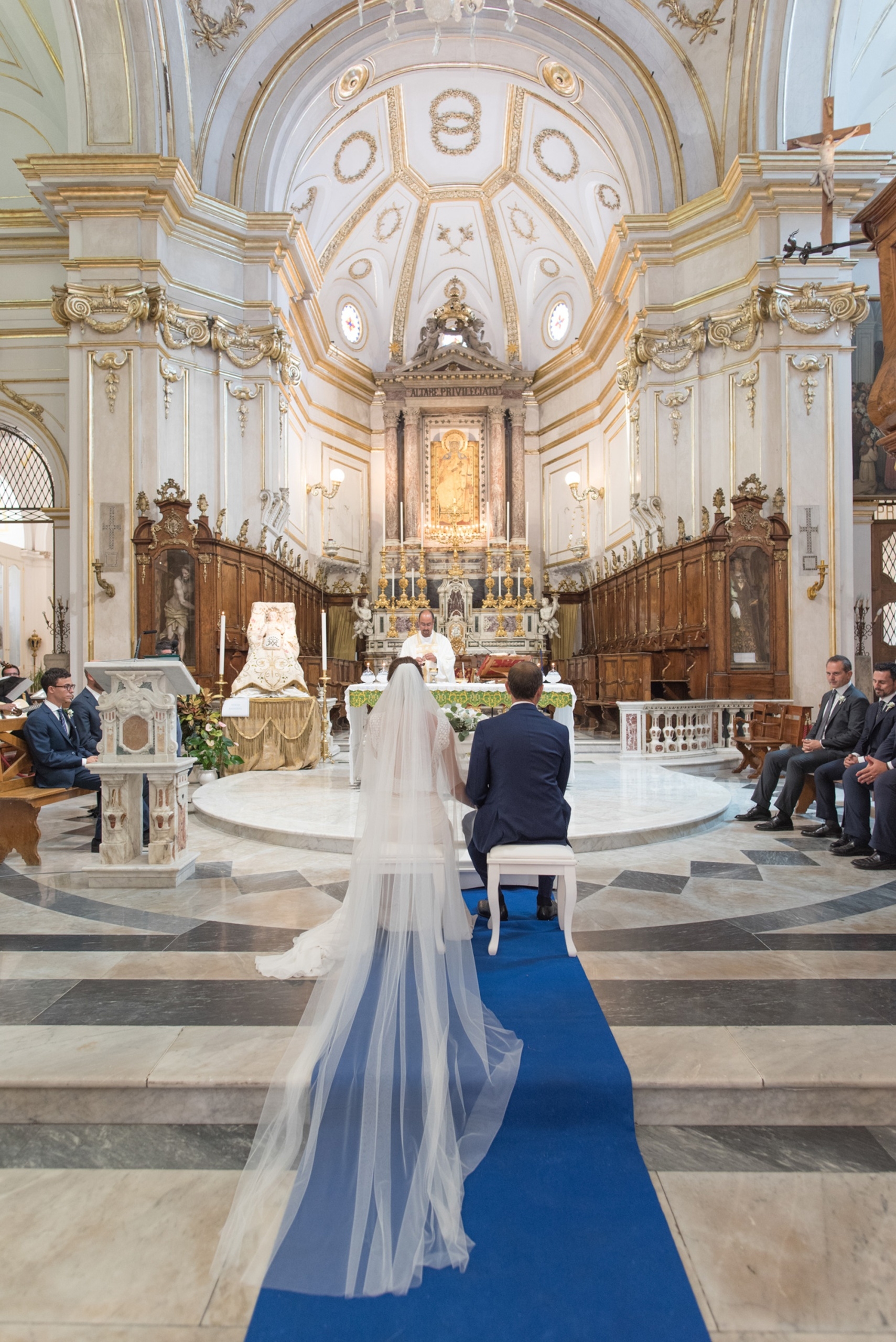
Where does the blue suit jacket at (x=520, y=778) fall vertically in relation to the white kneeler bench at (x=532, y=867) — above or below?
above

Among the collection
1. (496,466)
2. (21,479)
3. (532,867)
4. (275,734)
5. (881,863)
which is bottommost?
(881,863)

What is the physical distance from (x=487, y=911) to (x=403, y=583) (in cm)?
1614

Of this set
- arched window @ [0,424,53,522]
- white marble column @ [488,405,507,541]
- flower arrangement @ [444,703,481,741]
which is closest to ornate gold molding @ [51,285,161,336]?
arched window @ [0,424,53,522]

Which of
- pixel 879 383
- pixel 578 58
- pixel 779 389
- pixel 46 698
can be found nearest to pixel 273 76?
pixel 578 58

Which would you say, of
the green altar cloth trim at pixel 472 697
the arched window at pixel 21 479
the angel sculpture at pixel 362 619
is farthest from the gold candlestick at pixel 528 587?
the green altar cloth trim at pixel 472 697

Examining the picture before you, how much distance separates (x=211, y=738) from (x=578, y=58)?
14.5 meters

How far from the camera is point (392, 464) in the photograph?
2083 centimetres

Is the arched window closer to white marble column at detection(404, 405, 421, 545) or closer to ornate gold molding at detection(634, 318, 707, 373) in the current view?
white marble column at detection(404, 405, 421, 545)

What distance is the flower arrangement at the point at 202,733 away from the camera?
8.32m

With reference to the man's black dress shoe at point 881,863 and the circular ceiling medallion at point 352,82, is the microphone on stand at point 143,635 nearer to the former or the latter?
the man's black dress shoe at point 881,863

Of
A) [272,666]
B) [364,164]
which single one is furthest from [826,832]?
[364,164]

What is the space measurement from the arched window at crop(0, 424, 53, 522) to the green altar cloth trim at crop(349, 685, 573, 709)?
36.1ft

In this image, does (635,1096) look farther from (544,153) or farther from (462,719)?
(544,153)

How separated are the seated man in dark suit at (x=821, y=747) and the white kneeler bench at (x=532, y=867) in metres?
3.57
